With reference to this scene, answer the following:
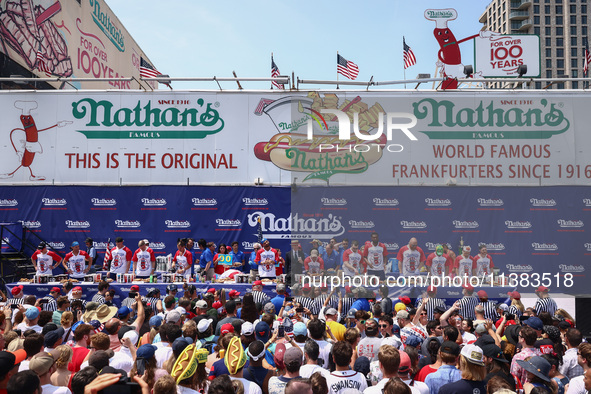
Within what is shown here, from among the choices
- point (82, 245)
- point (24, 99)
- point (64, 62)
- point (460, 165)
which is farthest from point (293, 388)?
point (64, 62)

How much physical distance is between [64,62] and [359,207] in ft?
55.3

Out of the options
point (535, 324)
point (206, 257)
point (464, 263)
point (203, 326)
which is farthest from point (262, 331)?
point (206, 257)

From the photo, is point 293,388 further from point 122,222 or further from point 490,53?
point 490,53

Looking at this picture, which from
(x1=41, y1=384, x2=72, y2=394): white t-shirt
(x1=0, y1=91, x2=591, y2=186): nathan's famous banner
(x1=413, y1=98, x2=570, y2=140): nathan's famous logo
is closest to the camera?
(x1=41, y1=384, x2=72, y2=394): white t-shirt

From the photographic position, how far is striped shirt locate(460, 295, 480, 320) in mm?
10438

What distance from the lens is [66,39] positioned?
22.2 m

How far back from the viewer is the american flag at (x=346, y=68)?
728 inches

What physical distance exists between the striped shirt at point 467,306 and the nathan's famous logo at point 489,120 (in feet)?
18.3

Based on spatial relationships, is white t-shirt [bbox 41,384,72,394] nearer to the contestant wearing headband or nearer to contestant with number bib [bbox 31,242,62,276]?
the contestant wearing headband

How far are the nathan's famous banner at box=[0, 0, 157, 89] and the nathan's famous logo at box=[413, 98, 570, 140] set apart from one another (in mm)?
13097

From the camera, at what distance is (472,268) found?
1069cm

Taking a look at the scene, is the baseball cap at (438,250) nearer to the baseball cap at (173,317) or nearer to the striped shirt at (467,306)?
the striped shirt at (467,306)

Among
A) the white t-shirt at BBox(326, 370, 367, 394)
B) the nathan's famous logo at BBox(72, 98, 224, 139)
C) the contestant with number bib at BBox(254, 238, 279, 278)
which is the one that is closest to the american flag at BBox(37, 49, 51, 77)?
the nathan's famous logo at BBox(72, 98, 224, 139)

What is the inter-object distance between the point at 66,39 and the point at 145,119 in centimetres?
793
